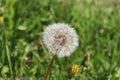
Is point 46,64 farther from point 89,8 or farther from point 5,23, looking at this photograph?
point 89,8

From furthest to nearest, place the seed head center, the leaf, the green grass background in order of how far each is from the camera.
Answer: the green grass background < the leaf < the seed head center

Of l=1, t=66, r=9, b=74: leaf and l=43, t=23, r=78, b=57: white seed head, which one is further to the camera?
l=1, t=66, r=9, b=74: leaf

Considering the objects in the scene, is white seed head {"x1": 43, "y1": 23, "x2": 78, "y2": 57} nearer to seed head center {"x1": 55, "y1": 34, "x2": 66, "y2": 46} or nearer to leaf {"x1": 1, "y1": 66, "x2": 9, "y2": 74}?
seed head center {"x1": 55, "y1": 34, "x2": 66, "y2": 46}

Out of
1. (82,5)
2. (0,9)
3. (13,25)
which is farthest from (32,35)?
(82,5)

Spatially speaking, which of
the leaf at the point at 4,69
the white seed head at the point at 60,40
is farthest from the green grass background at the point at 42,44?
the white seed head at the point at 60,40

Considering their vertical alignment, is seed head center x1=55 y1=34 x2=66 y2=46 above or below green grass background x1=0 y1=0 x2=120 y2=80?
above

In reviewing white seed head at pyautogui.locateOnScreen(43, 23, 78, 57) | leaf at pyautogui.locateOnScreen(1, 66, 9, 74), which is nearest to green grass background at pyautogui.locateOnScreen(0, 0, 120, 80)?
leaf at pyautogui.locateOnScreen(1, 66, 9, 74)

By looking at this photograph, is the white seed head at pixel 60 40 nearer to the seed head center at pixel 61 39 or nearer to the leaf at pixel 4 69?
the seed head center at pixel 61 39
